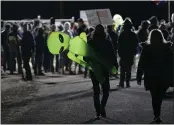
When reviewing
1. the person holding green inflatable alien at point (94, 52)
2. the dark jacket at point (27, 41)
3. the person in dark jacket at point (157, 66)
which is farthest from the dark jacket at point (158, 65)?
the dark jacket at point (27, 41)

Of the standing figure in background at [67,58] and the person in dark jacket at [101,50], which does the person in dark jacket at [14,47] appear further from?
the person in dark jacket at [101,50]

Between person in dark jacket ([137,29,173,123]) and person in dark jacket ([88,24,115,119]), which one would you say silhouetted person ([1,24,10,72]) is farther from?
person in dark jacket ([137,29,173,123])

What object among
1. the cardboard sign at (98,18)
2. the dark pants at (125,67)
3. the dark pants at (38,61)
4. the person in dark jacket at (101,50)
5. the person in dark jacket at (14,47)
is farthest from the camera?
the cardboard sign at (98,18)

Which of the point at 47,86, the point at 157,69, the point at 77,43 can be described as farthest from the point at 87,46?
the point at 47,86

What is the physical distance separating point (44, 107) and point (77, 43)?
103 inches

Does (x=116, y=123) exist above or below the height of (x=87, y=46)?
below

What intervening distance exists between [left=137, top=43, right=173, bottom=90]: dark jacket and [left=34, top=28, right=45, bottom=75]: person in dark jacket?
32.1ft

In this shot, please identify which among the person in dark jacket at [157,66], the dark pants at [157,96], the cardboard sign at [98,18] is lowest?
the dark pants at [157,96]

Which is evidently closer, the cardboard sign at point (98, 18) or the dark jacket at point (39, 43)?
the dark jacket at point (39, 43)

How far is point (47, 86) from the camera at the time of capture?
15.4m

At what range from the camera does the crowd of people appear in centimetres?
903

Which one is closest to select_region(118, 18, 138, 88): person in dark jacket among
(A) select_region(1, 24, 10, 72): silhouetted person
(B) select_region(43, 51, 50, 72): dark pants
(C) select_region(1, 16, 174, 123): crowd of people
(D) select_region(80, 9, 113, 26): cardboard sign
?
(C) select_region(1, 16, 174, 123): crowd of people

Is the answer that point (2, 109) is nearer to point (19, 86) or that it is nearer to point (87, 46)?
point (87, 46)

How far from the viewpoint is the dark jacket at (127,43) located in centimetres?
1397
